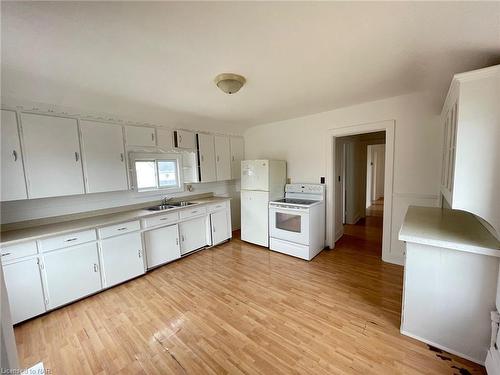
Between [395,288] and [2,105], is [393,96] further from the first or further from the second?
[2,105]

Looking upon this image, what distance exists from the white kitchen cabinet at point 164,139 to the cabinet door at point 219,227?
1.40 m

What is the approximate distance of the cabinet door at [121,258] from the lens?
8.40 feet

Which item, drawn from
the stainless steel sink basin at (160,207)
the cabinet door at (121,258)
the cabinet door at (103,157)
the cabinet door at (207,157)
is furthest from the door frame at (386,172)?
the cabinet door at (103,157)

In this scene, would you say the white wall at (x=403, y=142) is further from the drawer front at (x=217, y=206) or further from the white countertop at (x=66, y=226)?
the white countertop at (x=66, y=226)

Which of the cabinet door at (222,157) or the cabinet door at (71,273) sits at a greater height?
the cabinet door at (222,157)

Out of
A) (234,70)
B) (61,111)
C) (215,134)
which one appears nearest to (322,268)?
(234,70)

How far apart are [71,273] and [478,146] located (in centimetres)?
388

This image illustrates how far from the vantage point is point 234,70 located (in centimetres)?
193

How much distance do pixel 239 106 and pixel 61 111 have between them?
2.16 m

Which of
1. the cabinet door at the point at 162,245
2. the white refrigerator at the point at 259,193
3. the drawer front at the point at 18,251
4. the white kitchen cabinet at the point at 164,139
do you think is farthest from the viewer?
the white refrigerator at the point at 259,193

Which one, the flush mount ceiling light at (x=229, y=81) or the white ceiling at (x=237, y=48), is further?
the flush mount ceiling light at (x=229, y=81)

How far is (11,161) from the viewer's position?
6.89 feet

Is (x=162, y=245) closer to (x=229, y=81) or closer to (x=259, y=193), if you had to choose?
(x=259, y=193)

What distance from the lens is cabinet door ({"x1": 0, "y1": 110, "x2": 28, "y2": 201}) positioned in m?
2.05
